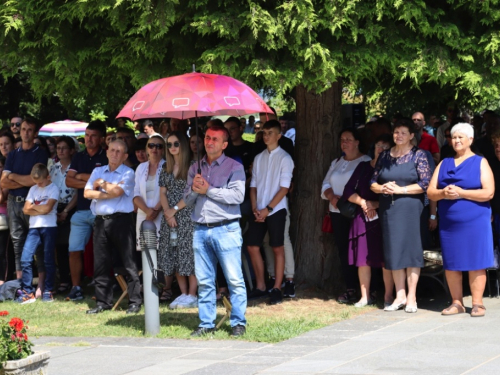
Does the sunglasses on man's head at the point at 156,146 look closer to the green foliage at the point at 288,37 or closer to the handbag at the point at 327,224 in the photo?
the green foliage at the point at 288,37

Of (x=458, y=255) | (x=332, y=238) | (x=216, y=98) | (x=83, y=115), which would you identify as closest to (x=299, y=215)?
(x=332, y=238)

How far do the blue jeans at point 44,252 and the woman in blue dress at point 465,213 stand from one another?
4.93 meters

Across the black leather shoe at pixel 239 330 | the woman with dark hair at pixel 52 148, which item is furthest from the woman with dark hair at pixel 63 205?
the black leather shoe at pixel 239 330

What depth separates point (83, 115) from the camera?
2659 centimetres

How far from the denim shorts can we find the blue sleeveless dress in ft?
14.8

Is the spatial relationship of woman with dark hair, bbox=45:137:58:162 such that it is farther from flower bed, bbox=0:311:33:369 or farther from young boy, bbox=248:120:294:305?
flower bed, bbox=0:311:33:369

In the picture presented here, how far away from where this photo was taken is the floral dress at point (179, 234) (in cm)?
1016

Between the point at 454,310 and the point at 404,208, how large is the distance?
118 centimetres

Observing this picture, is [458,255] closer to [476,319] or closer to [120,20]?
[476,319]

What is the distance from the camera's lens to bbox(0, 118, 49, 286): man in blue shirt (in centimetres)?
1148

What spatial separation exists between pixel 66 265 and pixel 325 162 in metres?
3.84

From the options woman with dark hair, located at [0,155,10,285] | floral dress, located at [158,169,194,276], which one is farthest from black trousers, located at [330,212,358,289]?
woman with dark hair, located at [0,155,10,285]

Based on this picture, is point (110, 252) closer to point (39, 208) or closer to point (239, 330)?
point (39, 208)

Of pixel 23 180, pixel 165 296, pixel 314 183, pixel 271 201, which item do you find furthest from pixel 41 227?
pixel 314 183
